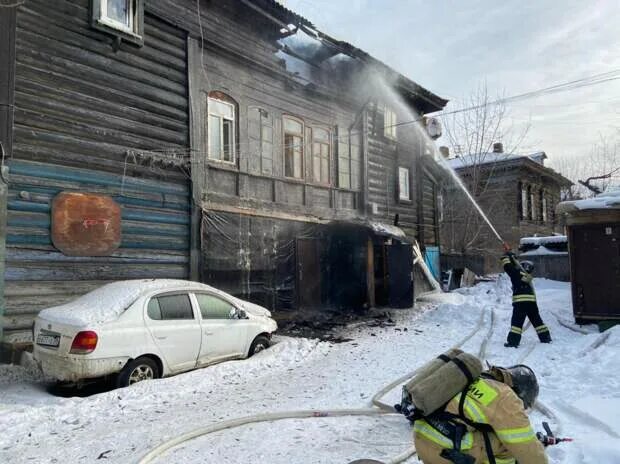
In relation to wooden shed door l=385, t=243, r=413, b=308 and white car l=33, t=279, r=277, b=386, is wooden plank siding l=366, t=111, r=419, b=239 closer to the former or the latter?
wooden shed door l=385, t=243, r=413, b=308

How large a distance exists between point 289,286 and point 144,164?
16.7ft

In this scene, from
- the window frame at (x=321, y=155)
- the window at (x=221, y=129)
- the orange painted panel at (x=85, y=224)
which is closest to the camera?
the orange painted panel at (x=85, y=224)

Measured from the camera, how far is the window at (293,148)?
13.4m

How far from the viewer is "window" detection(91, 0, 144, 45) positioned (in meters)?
9.13

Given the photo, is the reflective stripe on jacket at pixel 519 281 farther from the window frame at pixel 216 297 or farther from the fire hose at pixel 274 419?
the window frame at pixel 216 297

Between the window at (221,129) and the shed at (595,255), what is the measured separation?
7.73 metres

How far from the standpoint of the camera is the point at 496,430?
8.78 feet

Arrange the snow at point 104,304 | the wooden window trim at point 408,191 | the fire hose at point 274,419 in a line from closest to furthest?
the fire hose at point 274,419
the snow at point 104,304
the wooden window trim at point 408,191

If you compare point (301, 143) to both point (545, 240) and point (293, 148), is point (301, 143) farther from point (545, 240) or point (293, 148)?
point (545, 240)

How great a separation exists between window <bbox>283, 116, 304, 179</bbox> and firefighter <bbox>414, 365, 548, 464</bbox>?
35.7ft

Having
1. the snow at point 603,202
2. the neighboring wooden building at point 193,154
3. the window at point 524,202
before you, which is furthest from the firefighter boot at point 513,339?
the window at point 524,202

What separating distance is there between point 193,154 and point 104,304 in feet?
16.1

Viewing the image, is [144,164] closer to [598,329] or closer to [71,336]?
[71,336]

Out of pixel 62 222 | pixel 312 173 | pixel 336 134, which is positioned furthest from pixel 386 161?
pixel 62 222
